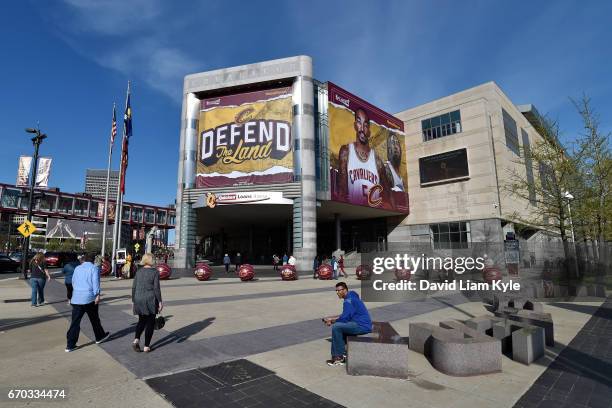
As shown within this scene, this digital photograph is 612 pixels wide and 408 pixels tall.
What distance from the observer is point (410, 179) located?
47.1 meters

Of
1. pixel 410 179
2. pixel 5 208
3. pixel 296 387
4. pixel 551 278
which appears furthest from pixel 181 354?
pixel 5 208

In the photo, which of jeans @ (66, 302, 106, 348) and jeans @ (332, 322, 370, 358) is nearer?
jeans @ (332, 322, 370, 358)

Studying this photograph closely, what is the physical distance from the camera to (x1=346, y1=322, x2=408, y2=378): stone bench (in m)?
5.29

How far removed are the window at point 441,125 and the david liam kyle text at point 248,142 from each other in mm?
20890

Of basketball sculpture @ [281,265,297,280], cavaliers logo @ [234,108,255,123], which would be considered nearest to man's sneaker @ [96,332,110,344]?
basketball sculpture @ [281,265,297,280]

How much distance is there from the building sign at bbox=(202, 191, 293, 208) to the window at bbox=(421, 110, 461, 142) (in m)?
23.2

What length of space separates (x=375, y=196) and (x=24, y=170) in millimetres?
32587

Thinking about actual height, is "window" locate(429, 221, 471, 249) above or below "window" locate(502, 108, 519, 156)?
below

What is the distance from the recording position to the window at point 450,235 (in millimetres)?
41312

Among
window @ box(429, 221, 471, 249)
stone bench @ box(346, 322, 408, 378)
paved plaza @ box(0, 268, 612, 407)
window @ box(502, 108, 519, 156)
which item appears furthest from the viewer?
window @ box(502, 108, 519, 156)

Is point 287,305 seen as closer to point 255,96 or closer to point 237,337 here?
point 237,337

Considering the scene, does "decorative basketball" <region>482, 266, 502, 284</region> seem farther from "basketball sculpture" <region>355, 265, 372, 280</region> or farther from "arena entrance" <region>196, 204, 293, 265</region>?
"arena entrance" <region>196, 204, 293, 265</region>

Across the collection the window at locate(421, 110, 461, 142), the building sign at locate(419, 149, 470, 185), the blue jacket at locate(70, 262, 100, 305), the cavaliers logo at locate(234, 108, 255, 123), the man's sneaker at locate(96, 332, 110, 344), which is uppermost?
the window at locate(421, 110, 461, 142)

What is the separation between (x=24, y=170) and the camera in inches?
964
